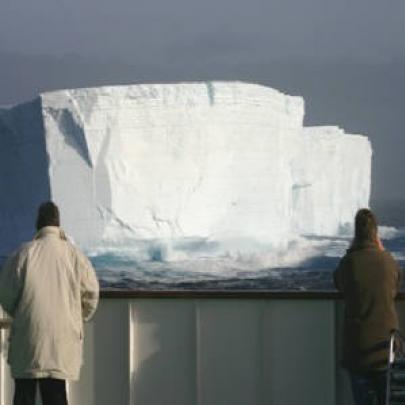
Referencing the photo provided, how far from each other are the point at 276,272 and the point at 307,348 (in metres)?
29.1

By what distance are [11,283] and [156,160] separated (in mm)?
22061

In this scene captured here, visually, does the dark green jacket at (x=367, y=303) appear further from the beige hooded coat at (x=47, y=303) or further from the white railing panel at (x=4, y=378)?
the white railing panel at (x=4, y=378)

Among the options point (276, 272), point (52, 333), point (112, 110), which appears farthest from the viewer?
point (276, 272)

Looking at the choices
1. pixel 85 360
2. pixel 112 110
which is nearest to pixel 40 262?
pixel 85 360

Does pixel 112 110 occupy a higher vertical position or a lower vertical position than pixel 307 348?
higher

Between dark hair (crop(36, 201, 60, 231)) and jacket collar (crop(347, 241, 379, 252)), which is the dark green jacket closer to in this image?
jacket collar (crop(347, 241, 379, 252))

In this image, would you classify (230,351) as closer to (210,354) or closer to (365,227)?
(210,354)

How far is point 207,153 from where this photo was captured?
24.9 meters

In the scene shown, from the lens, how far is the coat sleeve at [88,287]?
2.66 m

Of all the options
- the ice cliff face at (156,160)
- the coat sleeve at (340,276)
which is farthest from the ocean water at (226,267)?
the coat sleeve at (340,276)

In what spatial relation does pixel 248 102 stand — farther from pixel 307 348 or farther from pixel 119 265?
pixel 307 348

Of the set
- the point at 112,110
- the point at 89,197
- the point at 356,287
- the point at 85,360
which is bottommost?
the point at 85,360

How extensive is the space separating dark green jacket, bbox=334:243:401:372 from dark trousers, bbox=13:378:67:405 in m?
0.74

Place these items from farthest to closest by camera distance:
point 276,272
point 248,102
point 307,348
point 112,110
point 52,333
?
1. point 276,272
2. point 248,102
3. point 112,110
4. point 307,348
5. point 52,333
